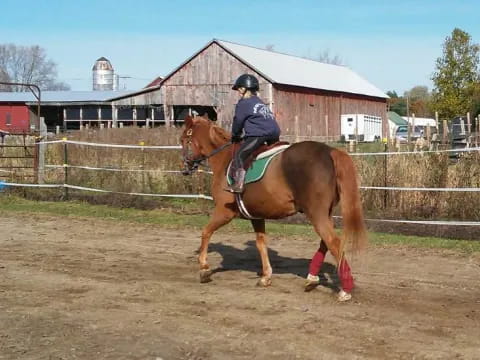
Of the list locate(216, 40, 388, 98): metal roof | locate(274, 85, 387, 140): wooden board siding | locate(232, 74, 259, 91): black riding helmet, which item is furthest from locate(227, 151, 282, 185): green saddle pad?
locate(216, 40, 388, 98): metal roof

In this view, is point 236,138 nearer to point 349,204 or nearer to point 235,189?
point 235,189

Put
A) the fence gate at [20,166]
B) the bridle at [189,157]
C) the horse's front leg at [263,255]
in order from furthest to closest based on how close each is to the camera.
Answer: the fence gate at [20,166] → the bridle at [189,157] → the horse's front leg at [263,255]

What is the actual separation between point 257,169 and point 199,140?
4.48 feet

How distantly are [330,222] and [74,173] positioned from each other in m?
13.0

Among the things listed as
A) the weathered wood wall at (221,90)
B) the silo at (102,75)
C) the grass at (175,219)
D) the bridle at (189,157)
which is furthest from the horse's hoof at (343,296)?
the silo at (102,75)

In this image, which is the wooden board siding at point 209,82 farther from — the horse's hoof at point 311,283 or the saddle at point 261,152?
the horse's hoof at point 311,283

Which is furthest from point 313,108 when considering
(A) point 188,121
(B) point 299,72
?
(A) point 188,121

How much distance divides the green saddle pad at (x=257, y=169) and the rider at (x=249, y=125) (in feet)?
0.24

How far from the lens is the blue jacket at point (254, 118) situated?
7.89 m

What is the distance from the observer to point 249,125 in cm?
793

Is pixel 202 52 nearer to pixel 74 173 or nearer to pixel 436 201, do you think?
pixel 74 173

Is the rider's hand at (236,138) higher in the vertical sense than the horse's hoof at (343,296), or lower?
higher

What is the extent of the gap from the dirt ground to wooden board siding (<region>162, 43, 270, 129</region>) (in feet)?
106

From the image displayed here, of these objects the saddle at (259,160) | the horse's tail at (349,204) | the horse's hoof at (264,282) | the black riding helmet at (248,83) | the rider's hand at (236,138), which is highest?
the black riding helmet at (248,83)
